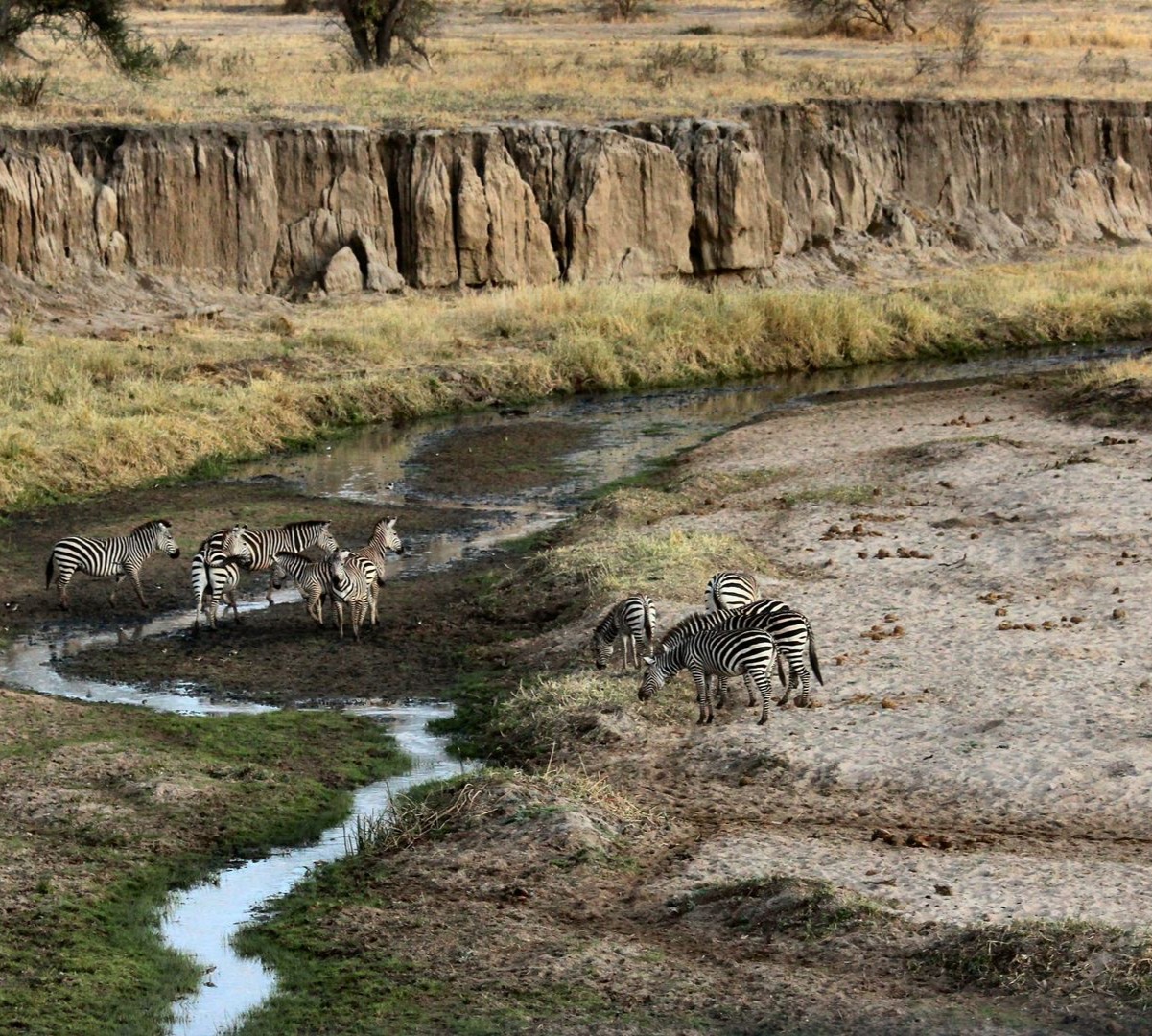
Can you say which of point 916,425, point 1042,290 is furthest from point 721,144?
point 916,425

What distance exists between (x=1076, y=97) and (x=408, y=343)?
24.0 m

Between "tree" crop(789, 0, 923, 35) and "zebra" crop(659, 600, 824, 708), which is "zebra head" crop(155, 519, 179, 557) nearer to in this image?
"zebra" crop(659, 600, 824, 708)

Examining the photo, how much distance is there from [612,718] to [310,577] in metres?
4.83

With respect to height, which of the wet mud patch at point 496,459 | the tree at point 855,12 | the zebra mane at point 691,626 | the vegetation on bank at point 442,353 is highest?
the tree at point 855,12

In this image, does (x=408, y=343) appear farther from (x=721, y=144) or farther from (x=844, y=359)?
(x=721, y=144)

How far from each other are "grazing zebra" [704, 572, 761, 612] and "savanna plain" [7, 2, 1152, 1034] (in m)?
0.84

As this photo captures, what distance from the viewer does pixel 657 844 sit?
500 inches

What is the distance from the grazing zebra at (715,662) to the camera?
14.4 m

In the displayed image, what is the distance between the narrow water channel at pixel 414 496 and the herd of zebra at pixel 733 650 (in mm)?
1879

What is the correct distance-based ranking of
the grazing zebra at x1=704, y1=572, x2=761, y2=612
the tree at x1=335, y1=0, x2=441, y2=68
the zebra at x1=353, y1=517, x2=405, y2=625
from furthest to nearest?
1. the tree at x1=335, y1=0, x2=441, y2=68
2. the zebra at x1=353, y1=517, x2=405, y2=625
3. the grazing zebra at x1=704, y1=572, x2=761, y2=612

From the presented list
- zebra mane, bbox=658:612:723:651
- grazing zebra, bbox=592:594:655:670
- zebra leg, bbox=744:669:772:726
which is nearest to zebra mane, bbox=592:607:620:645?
grazing zebra, bbox=592:594:655:670

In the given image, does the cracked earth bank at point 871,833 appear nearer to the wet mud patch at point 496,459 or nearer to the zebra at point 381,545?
the zebra at point 381,545

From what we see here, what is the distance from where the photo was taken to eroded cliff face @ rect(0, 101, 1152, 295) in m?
36.0

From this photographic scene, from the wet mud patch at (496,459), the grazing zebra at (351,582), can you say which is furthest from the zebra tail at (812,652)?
the wet mud patch at (496,459)
